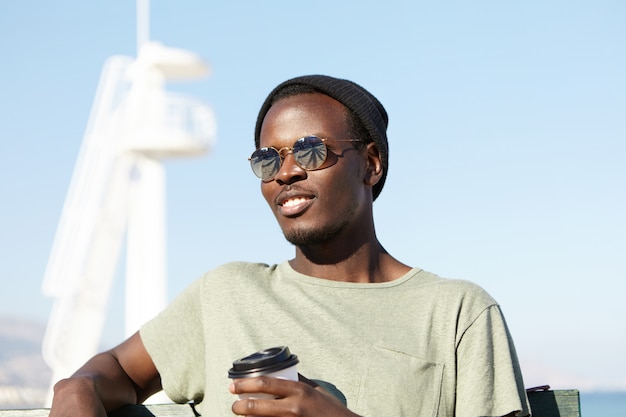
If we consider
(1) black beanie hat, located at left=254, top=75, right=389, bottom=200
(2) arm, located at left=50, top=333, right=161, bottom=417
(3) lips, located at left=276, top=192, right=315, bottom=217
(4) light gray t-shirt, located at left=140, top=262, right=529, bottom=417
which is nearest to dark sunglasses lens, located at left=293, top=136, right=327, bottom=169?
(3) lips, located at left=276, top=192, right=315, bottom=217

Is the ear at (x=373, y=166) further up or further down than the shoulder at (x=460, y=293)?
further up

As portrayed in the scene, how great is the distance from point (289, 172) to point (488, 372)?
0.98m

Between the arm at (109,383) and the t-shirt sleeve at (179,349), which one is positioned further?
the t-shirt sleeve at (179,349)

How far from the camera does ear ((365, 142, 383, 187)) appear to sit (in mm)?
3947

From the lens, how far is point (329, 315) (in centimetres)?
362

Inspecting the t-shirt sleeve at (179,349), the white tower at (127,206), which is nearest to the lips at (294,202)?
the t-shirt sleeve at (179,349)

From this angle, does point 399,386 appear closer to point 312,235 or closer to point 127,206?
point 312,235

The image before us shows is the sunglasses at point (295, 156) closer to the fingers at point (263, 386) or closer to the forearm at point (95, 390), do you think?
the forearm at point (95, 390)

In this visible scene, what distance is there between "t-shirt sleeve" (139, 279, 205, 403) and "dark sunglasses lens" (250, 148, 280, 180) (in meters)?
0.51

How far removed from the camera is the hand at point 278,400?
2930 mm

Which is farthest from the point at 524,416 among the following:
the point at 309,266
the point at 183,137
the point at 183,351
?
the point at 183,137

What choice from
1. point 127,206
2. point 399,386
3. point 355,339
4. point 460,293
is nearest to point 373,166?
point 460,293

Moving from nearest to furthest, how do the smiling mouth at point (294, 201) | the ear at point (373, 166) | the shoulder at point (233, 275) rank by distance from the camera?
the smiling mouth at point (294, 201)
the shoulder at point (233, 275)
the ear at point (373, 166)

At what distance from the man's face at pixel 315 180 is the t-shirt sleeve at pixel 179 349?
0.48m
